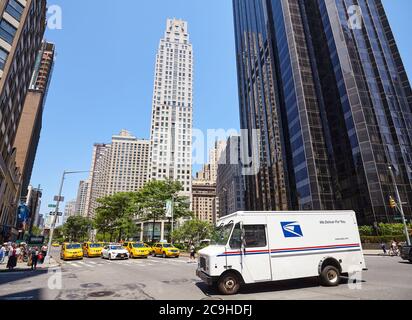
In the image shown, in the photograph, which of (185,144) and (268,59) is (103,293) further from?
(185,144)

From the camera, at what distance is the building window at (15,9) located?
1254 inches

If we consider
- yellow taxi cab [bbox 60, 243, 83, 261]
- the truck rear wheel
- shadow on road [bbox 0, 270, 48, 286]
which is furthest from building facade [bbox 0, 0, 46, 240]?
the truck rear wheel

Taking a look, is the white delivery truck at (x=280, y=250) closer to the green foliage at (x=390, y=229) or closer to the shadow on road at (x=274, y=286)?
the shadow on road at (x=274, y=286)

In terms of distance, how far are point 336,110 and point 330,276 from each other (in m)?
52.9

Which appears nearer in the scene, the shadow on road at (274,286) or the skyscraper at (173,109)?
the shadow on road at (274,286)

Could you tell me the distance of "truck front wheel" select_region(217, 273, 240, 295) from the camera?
856cm

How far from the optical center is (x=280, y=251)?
9.16 meters

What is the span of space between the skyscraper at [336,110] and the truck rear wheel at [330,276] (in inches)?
1582

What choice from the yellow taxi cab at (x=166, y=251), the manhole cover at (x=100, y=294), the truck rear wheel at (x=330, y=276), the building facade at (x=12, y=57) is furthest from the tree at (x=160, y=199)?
the truck rear wheel at (x=330, y=276)

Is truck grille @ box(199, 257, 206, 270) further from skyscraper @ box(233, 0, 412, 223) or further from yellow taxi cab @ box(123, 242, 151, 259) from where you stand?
skyscraper @ box(233, 0, 412, 223)

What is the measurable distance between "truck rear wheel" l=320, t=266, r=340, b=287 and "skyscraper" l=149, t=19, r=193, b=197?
266ft

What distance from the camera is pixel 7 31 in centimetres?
3136

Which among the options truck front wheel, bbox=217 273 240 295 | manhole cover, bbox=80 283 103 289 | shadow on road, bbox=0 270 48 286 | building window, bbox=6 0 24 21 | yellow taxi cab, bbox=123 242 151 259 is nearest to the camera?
truck front wheel, bbox=217 273 240 295
